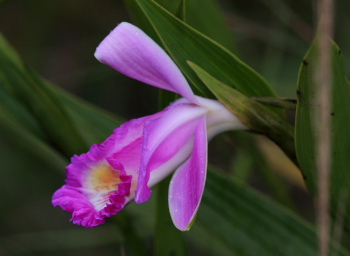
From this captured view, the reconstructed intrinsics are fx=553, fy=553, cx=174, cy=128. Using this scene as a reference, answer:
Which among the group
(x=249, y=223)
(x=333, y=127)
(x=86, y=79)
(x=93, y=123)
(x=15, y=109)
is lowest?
(x=86, y=79)

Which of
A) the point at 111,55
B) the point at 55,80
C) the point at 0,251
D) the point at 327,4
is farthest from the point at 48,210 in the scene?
the point at 327,4

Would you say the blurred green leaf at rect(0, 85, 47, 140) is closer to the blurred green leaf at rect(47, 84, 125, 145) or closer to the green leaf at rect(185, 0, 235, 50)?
the blurred green leaf at rect(47, 84, 125, 145)

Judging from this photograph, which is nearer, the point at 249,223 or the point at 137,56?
the point at 137,56

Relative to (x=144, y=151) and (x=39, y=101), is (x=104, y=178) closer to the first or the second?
(x=144, y=151)

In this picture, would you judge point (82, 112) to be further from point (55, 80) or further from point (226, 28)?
point (55, 80)

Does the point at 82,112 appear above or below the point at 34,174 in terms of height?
above

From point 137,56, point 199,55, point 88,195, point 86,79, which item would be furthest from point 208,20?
point 86,79

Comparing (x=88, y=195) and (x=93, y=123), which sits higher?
(x=88, y=195)

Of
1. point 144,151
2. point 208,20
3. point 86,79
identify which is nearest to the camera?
point 144,151
